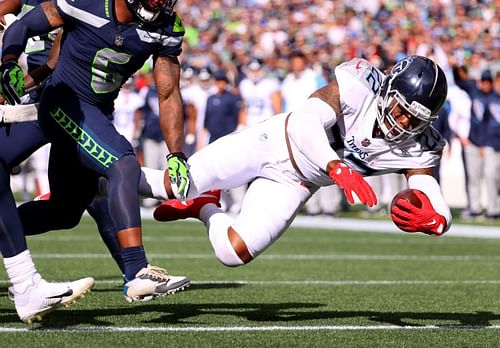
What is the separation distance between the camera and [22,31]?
191 inches

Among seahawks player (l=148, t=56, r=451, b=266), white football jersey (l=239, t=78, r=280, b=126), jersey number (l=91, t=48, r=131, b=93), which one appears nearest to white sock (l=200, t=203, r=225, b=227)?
seahawks player (l=148, t=56, r=451, b=266)

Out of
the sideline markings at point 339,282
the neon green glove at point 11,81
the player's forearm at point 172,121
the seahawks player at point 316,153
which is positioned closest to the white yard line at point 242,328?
the seahawks player at point 316,153

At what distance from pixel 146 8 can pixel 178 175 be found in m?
0.76

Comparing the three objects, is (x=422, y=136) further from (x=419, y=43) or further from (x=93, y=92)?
(x=419, y=43)

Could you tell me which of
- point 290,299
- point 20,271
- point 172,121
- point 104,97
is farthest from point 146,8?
point 290,299

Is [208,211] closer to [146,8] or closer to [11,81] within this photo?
[146,8]

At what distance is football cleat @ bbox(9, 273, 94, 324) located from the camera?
185 inches

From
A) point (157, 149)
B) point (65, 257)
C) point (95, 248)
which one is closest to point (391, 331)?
point (65, 257)

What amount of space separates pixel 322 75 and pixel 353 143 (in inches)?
359

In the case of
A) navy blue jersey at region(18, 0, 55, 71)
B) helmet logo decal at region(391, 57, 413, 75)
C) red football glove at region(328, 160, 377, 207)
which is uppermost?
navy blue jersey at region(18, 0, 55, 71)

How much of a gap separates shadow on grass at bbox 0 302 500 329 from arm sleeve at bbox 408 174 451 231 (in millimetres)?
555

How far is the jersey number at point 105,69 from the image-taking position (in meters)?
5.07

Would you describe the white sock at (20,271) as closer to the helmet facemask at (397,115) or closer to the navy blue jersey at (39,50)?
the navy blue jersey at (39,50)

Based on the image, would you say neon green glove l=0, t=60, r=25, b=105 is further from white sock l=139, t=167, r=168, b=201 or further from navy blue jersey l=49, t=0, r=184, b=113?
white sock l=139, t=167, r=168, b=201
